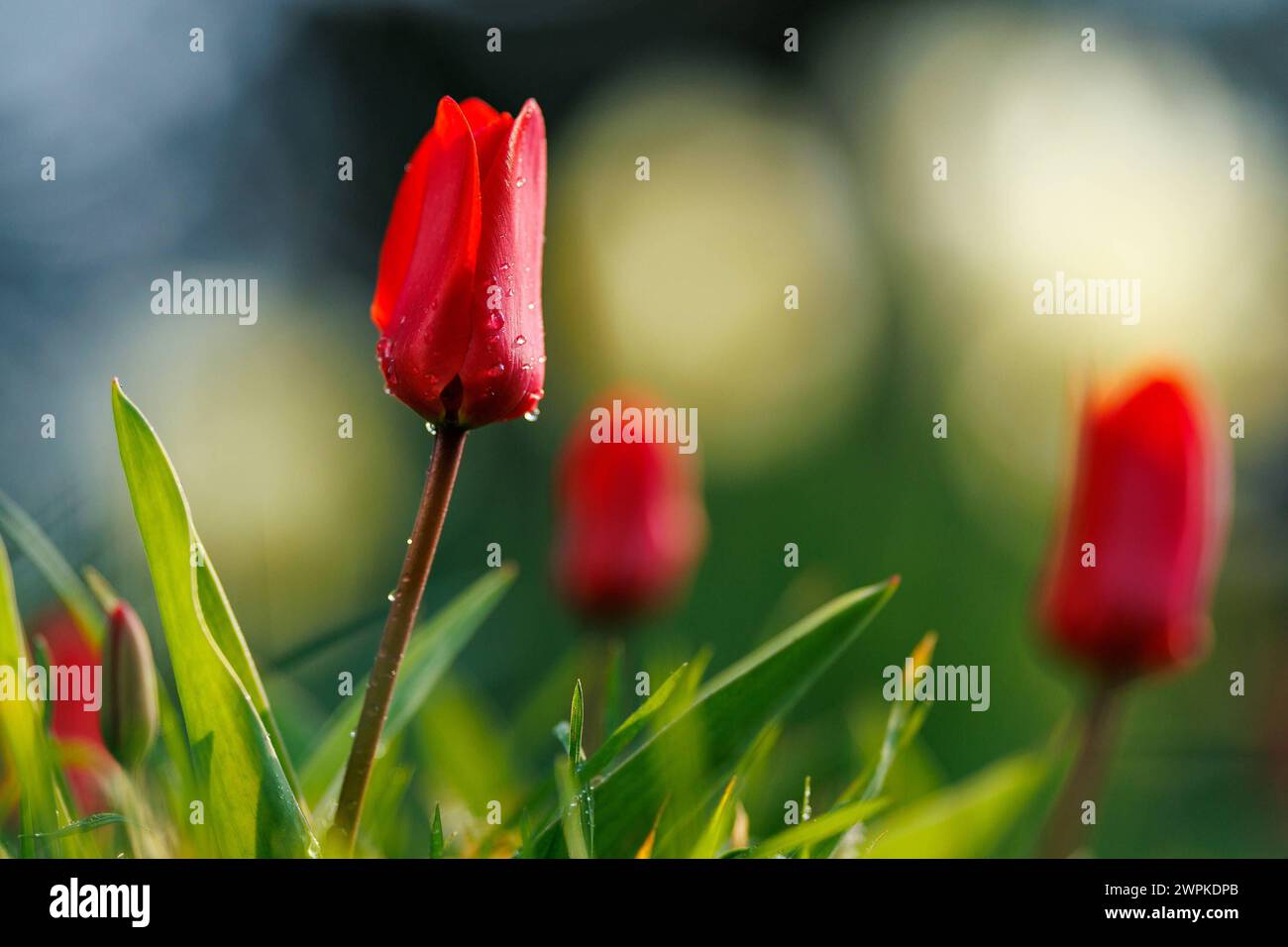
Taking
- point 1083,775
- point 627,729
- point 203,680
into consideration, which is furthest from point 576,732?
point 1083,775

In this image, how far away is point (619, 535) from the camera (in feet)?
3.67

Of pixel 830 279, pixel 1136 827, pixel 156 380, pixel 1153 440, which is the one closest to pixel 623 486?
pixel 1153 440

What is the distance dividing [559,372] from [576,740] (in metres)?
2.89

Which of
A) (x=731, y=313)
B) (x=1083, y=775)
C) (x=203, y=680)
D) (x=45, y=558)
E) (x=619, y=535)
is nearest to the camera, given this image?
(x=203, y=680)

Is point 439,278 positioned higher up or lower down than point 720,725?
higher up

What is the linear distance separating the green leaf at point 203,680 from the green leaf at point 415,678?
12cm

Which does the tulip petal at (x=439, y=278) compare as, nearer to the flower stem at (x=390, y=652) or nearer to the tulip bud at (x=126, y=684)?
the flower stem at (x=390, y=652)

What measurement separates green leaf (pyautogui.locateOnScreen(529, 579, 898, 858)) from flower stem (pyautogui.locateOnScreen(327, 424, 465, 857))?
0.08 metres

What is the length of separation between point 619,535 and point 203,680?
0.74 metres

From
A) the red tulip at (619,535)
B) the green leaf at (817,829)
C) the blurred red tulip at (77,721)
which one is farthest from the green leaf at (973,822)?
the red tulip at (619,535)

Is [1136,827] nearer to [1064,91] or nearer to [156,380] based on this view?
[1064,91]

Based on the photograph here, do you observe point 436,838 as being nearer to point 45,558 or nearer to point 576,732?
point 576,732

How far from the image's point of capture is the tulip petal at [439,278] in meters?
0.43

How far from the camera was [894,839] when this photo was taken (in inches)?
20.9
